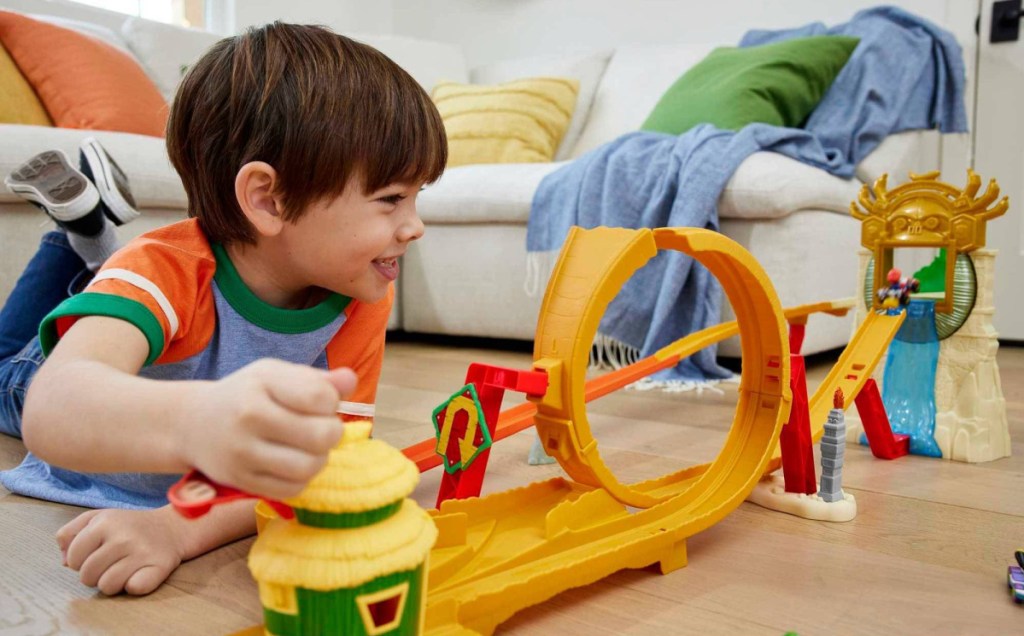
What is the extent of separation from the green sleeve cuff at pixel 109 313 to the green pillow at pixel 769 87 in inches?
61.2

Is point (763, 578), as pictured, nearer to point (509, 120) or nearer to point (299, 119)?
point (299, 119)

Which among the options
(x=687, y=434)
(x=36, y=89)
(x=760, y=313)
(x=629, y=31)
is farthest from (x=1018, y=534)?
(x=629, y=31)

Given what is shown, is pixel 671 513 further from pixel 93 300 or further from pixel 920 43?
pixel 920 43

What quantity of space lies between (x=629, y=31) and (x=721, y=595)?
8.77 feet

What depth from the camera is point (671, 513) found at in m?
0.75

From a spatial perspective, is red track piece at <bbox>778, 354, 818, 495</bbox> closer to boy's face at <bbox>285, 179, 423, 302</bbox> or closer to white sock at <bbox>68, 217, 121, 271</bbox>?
boy's face at <bbox>285, 179, 423, 302</bbox>

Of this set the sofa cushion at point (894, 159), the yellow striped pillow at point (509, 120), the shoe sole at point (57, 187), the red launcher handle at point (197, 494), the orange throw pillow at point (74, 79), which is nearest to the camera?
the red launcher handle at point (197, 494)

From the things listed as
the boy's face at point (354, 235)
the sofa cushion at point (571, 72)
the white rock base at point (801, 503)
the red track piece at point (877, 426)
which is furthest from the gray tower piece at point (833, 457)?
the sofa cushion at point (571, 72)

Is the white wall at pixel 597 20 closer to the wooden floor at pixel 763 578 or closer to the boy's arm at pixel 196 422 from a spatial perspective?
the wooden floor at pixel 763 578

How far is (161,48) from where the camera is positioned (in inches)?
99.9

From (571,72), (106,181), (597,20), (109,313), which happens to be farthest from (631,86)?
(109,313)

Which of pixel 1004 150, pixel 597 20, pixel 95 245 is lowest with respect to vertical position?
pixel 95 245

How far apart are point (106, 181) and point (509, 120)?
152 centimetres

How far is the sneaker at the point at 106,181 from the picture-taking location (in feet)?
3.63
